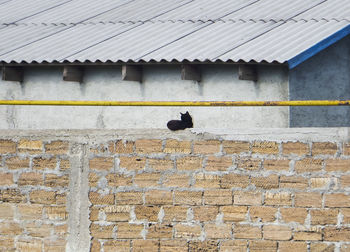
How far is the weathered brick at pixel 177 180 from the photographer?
563 cm

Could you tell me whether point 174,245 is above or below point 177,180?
below

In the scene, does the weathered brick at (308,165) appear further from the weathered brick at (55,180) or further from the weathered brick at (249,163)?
the weathered brick at (55,180)

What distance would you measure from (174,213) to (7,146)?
4.44ft

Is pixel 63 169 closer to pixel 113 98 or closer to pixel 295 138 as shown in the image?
pixel 295 138

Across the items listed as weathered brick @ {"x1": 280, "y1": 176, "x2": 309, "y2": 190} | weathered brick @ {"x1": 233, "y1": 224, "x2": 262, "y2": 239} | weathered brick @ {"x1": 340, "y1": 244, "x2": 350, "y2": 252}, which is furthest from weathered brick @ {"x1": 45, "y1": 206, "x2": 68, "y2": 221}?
weathered brick @ {"x1": 340, "y1": 244, "x2": 350, "y2": 252}

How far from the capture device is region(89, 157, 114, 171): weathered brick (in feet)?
18.9

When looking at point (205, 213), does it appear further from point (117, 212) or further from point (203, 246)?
point (117, 212)

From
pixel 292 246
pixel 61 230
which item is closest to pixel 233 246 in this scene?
pixel 292 246

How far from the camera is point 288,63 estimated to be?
9.27 meters

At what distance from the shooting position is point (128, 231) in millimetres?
5676

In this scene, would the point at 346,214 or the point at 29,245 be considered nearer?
the point at 346,214

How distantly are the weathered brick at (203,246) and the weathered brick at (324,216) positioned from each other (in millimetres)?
668

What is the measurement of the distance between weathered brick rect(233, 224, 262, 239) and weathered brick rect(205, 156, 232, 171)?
1.31ft

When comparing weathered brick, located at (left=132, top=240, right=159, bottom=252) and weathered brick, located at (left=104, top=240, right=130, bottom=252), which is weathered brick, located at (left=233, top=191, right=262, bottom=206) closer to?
weathered brick, located at (left=132, top=240, right=159, bottom=252)
